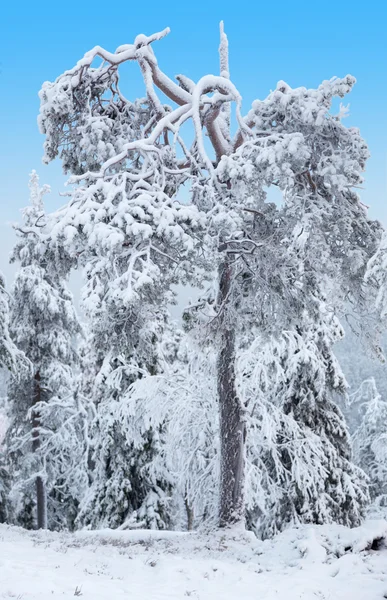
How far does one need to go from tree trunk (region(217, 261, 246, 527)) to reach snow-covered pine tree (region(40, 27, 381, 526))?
0.02 meters

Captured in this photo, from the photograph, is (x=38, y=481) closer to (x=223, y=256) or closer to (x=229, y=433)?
(x=229, y=433)

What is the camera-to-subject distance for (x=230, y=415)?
35.0ft

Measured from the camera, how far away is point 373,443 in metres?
23.6

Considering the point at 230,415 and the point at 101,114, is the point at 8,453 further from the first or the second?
the point at 101,114

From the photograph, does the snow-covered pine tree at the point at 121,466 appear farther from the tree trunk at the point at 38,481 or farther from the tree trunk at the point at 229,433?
the tree trunk at the point at 229,433

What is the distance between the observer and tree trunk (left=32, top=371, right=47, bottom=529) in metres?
18.3

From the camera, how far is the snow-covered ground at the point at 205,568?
5914 millimetres

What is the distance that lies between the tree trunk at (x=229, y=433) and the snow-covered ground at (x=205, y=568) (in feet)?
2.48

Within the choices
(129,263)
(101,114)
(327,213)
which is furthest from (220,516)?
(101,114)

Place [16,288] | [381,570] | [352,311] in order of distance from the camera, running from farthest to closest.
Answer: [16,288] < [352,311] < [381,570]

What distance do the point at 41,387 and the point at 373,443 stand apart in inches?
597

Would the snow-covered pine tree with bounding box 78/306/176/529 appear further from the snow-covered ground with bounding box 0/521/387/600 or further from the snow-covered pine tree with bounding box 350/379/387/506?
the snow-covered pine tree with bounding box 350/379/387/506

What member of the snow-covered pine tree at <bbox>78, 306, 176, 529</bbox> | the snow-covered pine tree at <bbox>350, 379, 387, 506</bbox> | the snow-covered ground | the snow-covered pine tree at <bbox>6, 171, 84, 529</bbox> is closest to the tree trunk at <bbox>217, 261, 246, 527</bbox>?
the snow-covered ground

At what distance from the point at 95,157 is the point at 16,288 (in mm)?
9229
